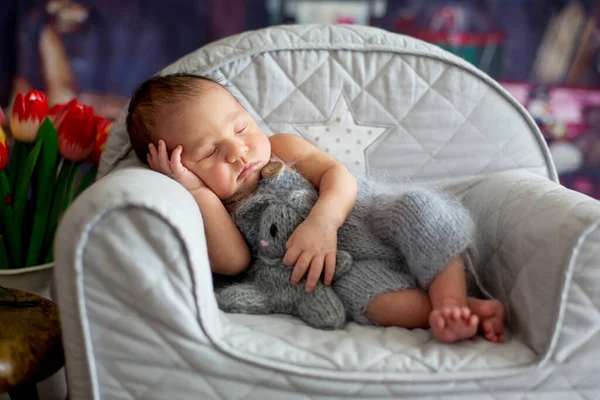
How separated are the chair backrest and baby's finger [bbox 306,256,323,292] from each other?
35cm

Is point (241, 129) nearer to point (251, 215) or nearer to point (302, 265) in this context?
point (251, 215)

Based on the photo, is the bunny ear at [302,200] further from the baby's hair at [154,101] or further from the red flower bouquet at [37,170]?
the red flower bouquet at [37,170]

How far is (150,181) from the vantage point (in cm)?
81

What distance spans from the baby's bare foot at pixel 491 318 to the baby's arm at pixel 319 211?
0.76ft

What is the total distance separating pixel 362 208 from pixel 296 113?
0.30 meters

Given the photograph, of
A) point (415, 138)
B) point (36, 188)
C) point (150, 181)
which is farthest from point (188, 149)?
point (415, 138)

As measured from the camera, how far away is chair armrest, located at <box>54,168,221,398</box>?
755 millimetres

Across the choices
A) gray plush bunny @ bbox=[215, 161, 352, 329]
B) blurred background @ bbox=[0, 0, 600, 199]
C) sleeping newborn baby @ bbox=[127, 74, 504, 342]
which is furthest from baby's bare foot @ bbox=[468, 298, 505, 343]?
blurred background @ bbox=[0, 0, 600, 199]

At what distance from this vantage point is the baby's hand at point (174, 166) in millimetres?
1018

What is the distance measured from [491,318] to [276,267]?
35cm

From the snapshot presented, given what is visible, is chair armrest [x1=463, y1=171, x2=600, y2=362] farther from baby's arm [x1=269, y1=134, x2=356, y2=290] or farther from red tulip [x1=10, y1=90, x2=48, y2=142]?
red tulip [x1=10, y1=90, x2=48, y2=142]

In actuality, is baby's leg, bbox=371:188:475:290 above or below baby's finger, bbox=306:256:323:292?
above

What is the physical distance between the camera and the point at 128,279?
77cm

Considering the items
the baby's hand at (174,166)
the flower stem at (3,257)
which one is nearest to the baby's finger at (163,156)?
the baby's hand at (174,166)
